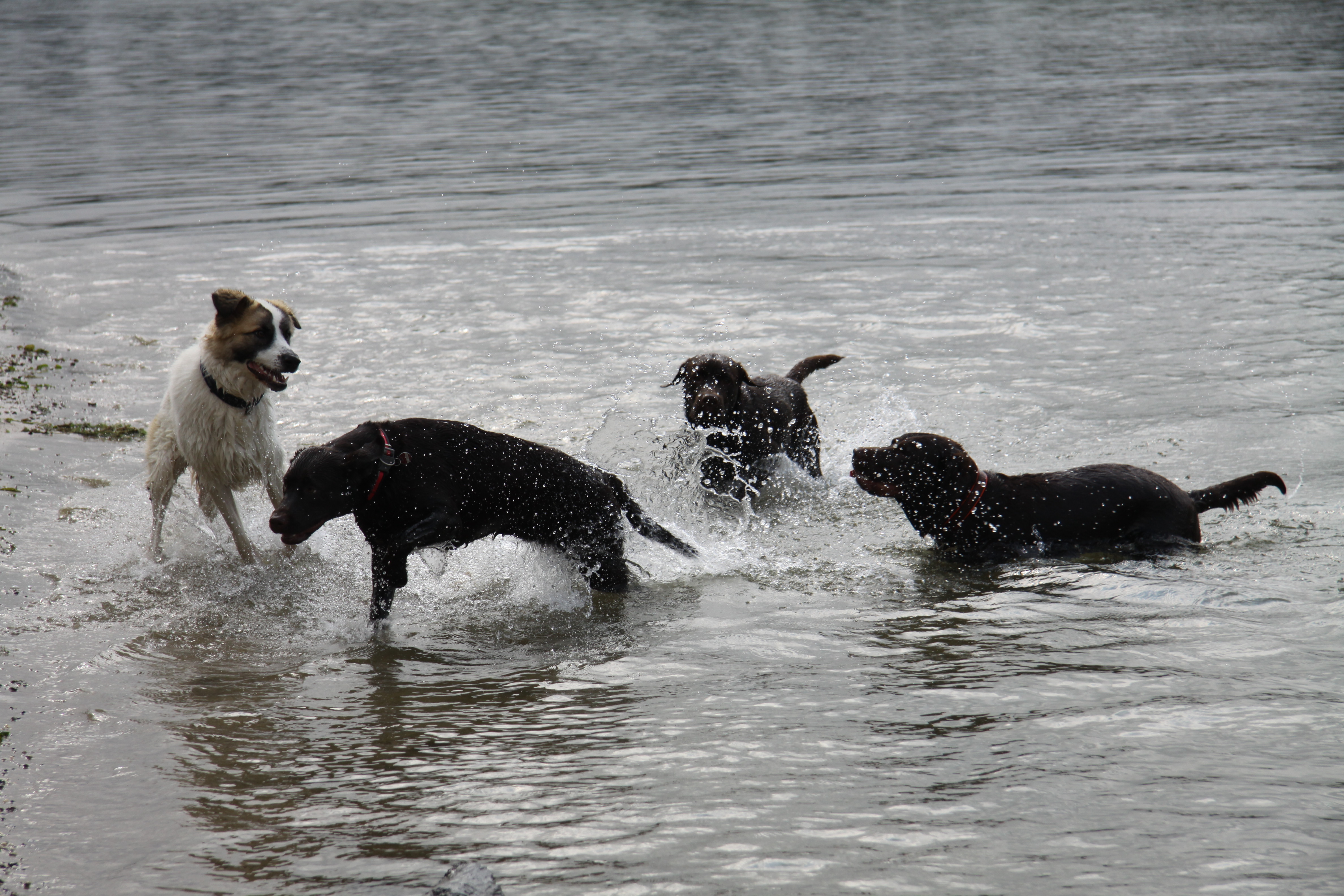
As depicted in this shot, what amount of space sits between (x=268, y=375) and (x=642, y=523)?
223cm

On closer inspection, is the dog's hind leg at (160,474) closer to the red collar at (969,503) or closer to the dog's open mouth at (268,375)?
the dog's open mouth at (268,375)

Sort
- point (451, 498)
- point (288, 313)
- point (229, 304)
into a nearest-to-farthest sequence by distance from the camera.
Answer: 1. point (451, 498)
2. point (229, 304)
3. point (288, 313)

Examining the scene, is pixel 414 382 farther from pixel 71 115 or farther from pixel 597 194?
pixel 71 115

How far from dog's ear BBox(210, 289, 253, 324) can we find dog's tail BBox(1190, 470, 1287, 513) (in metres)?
5.43

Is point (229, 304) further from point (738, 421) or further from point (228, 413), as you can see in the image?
point (738, 421)

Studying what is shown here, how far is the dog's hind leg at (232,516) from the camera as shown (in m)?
6.82

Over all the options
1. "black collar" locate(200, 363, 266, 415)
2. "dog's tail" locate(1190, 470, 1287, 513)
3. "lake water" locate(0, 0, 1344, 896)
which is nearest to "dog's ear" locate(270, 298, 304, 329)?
"black collar" locate(200, 363, 266, 415)

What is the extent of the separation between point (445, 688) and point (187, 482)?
14.2 ft

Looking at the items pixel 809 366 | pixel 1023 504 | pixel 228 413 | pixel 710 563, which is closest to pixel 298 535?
pixel 228 413

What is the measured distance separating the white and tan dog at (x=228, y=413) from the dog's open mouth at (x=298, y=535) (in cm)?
130

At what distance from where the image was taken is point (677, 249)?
15.2 meters

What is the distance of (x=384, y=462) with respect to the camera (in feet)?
17.8

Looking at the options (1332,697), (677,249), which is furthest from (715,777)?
(677,249)

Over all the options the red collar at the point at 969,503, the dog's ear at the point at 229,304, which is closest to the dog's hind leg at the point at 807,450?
the red collar at the point at 969,503
